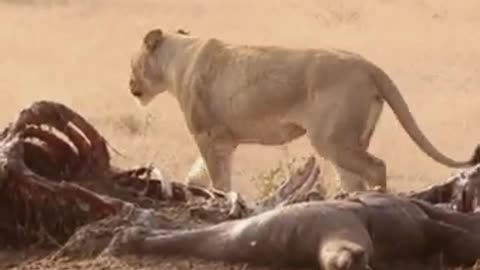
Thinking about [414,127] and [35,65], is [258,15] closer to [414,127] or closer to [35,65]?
[35,65]

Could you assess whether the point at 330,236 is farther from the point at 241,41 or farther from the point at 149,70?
the point at 241,41

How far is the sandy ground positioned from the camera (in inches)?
626

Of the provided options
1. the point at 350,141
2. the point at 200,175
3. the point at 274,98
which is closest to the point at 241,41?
the point at 200,175

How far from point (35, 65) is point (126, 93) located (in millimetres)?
2058

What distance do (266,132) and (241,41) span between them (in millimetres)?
10536

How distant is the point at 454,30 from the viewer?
70.2ft

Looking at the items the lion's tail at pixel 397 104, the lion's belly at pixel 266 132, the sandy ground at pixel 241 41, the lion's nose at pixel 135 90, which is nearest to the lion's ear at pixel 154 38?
the lion's nose at pixel 135 90

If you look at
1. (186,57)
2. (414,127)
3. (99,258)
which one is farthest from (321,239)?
(186,57)

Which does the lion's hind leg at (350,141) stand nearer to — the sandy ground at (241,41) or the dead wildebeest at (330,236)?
the sandy ground at (241,41)

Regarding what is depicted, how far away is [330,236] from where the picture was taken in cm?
365

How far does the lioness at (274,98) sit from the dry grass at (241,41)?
10.1 feet

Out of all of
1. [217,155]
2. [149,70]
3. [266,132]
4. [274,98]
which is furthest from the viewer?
[149,70]

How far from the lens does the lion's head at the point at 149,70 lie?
11.1m

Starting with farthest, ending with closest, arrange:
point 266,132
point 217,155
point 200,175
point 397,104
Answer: point 200,175 → point 217,155 → point 266,132 → point 397,104
